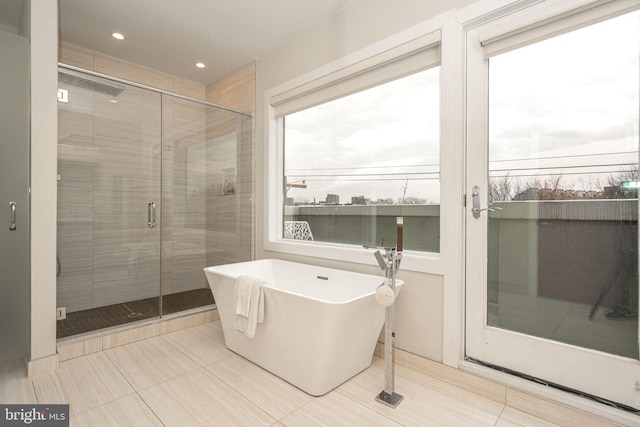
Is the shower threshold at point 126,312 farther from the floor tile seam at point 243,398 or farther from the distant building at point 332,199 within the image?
the distant building at point 332,199

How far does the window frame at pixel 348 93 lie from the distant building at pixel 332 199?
0.37 meters

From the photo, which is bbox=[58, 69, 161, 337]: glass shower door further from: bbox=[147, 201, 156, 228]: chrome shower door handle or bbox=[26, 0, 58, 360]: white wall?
bbox=[26, 0, 58, 360]: white wall

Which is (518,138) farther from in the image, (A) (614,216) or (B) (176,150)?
(B) (176,150)

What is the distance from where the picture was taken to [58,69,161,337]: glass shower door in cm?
251

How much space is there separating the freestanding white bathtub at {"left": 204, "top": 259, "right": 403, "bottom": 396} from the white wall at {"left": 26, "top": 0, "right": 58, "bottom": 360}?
3.31 ft

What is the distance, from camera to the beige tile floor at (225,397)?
161 centimetres

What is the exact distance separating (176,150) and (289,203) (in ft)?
3.88

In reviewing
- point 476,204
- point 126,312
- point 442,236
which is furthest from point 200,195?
point 476,204

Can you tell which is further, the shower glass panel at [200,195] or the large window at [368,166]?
the shower glass panel at [200,195]

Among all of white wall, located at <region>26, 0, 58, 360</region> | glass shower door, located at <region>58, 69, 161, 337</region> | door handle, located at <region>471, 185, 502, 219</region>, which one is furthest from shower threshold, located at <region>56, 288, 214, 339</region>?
door handle, located at <region>471, 185, 502, 219</region>

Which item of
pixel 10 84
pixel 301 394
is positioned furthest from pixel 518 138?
pixel 10 84

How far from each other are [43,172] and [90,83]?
89 centimetres

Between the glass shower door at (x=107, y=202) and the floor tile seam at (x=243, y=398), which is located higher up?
the glass shower door at (x=107, y=202)

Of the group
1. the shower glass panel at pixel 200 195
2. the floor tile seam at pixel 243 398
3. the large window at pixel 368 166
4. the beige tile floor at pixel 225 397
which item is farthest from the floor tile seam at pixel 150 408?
the large window at pixel 368 166
